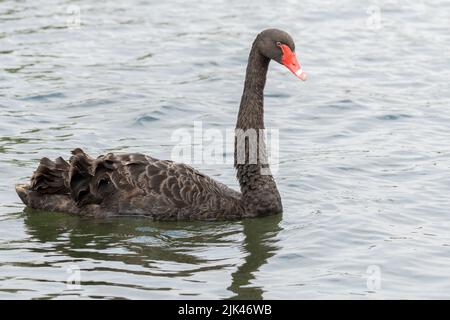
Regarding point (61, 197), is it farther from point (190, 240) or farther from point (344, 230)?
point (344, 230)

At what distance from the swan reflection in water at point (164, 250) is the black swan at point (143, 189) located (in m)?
0.10

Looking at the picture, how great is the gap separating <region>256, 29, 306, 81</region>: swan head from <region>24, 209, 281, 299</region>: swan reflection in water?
1430mm

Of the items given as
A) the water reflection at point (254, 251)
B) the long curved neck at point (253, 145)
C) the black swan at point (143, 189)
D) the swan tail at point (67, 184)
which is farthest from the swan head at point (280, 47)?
the swan tail at point (67, 184)

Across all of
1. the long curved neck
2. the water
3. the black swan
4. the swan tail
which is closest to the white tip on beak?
the black swan

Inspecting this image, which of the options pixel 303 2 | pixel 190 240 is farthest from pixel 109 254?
pixel 303 2

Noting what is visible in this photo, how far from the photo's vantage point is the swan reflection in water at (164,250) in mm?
8406

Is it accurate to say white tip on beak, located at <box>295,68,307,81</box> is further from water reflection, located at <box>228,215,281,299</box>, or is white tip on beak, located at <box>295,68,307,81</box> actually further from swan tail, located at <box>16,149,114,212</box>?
swan tail, located at <box>16,149,114,212</box>

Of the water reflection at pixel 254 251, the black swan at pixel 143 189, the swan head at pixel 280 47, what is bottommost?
the water reflection at pixel 254 251

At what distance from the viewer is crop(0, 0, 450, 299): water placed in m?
8.73

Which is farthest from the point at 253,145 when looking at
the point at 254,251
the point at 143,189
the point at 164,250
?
the point at 164,250

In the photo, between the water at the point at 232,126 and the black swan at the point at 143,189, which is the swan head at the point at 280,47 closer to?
the black swan at the point at 143,189

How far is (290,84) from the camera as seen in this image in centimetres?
1566

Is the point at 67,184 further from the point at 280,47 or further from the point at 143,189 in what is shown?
the point at 280,47
